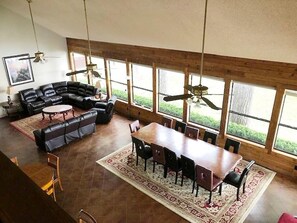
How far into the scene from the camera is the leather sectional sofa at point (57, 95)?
10.9 metres

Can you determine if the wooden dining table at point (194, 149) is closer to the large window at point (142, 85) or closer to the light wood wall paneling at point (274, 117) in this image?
the light wood wall paneling at point (274, 117)

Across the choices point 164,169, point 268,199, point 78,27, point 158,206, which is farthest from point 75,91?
point 268,199

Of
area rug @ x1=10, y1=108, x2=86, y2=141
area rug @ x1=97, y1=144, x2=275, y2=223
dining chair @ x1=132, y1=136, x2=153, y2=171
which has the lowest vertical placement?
area rug @ x1=97, y1=144, x2=275, y2=223

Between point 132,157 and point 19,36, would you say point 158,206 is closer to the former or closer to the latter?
point 132,157

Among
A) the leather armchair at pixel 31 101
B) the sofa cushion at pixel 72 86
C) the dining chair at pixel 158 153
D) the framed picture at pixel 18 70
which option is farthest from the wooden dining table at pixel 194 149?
the framed picture at pixel 18 70

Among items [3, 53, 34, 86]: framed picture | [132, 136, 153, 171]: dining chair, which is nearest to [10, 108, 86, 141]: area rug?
[3, 53, 34, 86]: framed picture

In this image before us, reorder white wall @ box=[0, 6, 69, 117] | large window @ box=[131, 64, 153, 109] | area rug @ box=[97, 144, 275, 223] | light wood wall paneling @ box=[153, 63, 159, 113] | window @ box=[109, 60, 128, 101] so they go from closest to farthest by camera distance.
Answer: area rug @ box=[97, 144, 275, 223] < light wood wall paneling @ box=[153, 63, 159, 113] < large window @ box=[131, 64, 153, 109] < white wall @ box=[0, 6, 69, 117] < window @ box=[109, 60, 128, 101]

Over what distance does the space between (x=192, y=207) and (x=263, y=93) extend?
3650mm

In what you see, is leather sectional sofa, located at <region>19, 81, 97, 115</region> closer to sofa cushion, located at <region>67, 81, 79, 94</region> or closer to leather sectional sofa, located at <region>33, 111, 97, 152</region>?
sofa cushion, located at <region>67, 81, 79, 94</region>

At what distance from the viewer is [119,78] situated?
10.9m

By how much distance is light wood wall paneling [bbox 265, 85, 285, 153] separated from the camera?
640cm

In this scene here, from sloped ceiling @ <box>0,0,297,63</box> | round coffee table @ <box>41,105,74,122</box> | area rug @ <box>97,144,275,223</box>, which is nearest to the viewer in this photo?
sloped ceiling @ <box>0,0,297,63</box>

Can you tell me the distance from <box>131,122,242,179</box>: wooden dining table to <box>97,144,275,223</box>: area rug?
2.69ft

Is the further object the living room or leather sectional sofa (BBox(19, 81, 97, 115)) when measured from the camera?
leather sectional sofa (BBox(19, 81, 97, 115))
